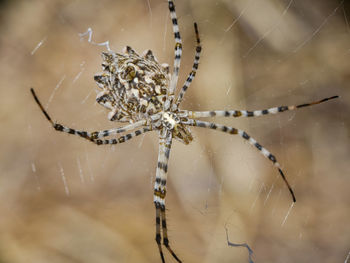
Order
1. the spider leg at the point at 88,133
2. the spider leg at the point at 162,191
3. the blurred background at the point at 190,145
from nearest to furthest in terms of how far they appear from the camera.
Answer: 1. the spider leg at the point at 88,133
2. the spider leg at the point at 162,191
3. the blurred background at the point at 190,145

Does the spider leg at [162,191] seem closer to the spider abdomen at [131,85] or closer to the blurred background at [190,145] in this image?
the spider abdomen at [131,85]

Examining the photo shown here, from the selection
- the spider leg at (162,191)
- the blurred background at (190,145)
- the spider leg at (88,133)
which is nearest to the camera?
the spider leg at (88,133)

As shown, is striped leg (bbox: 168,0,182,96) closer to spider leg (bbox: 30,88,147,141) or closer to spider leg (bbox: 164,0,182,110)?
spider leg (bbox: 164,0,182,110)

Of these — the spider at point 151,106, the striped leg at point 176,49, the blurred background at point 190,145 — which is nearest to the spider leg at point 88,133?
the spider at point 151,106

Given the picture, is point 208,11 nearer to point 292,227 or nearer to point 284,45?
point 284,45

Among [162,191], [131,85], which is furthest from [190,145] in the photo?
[131,85]

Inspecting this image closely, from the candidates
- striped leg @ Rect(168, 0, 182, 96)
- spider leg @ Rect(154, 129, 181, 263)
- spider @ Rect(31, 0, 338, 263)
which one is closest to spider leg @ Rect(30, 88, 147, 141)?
spider @ Rect(31, 0, 338, 263)

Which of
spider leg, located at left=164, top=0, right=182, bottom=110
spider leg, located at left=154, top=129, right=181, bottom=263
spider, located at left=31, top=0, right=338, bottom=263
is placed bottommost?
spider leg, located at left=154, top=129, right=181, bottom=263
